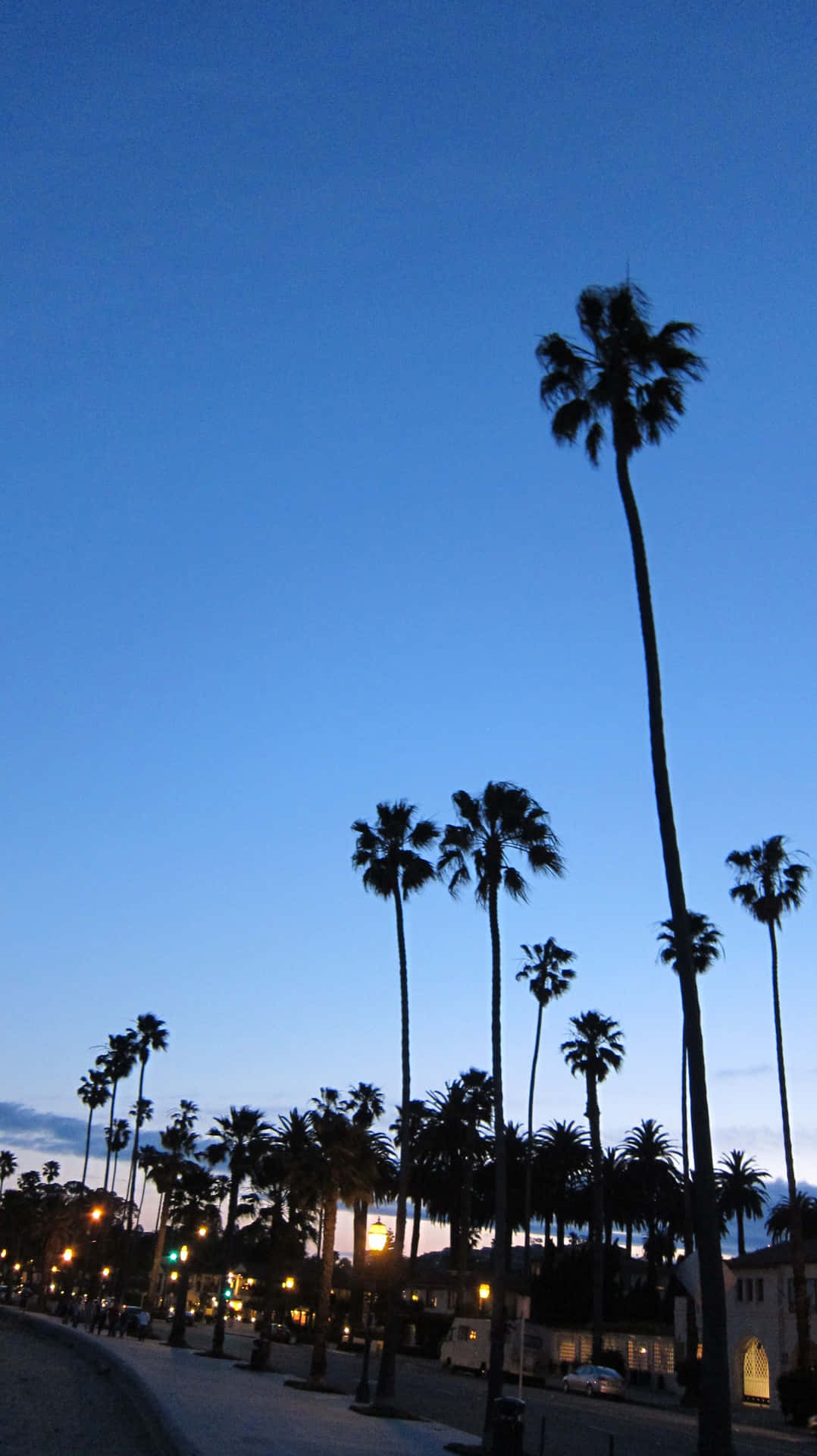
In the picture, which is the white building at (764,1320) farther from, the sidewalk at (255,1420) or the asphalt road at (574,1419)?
→ the sidewalk at (255,1420)

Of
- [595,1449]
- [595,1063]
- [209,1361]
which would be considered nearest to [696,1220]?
[595,1449]

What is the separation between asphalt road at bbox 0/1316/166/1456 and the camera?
20578 millimetres

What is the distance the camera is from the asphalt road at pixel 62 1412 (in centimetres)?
2058

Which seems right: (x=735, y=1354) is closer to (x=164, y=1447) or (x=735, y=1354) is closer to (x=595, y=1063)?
(x=595, y=1063)

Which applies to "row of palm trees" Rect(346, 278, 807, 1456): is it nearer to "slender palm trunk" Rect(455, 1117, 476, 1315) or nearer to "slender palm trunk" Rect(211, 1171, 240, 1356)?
"slender palm trunk" Rect(211, 1171, 240, 1356)

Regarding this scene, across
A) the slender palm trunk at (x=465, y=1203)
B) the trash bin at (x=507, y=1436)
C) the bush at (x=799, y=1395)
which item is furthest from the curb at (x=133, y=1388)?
the slender palm trunk at (x=465, y=1203)

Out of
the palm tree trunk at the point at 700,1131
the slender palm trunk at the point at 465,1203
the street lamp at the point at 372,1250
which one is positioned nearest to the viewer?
the palm tree trunk at the point at 700,1131

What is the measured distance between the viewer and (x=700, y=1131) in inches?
688

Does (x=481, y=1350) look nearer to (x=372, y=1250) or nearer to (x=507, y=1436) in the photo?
(x=372, y=1250)

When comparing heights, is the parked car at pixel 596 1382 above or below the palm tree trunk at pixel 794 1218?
below

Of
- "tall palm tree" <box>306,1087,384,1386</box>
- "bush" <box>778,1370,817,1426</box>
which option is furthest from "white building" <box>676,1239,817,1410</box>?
"tall palm tree" <box>306,1087,384,1386</box>

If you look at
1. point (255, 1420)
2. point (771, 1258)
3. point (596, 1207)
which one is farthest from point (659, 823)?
point (596, 1207)

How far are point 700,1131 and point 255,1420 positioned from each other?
13.1 m

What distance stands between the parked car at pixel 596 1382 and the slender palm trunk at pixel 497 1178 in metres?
20.7
